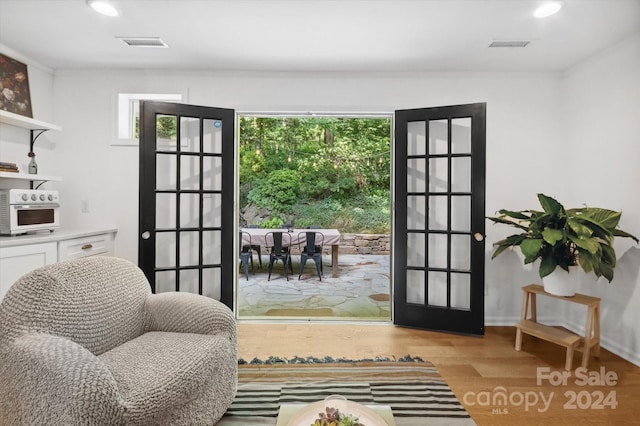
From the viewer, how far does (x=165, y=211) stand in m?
3.02

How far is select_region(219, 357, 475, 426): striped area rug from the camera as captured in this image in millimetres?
1825

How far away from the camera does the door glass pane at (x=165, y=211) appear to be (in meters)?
3.00

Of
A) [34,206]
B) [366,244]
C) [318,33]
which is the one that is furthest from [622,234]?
[366,244]

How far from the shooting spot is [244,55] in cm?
292

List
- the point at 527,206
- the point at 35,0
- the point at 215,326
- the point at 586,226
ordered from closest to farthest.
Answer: the point at 215,326
the point at 35,0
the point at 586,226
the point at 527,206

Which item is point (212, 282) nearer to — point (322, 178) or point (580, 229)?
point (580, 229)

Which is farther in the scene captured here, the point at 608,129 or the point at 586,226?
the point at 608,129

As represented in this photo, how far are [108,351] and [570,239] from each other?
9.77ft

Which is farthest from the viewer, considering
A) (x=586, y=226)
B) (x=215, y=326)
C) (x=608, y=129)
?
(x=608, y=129)

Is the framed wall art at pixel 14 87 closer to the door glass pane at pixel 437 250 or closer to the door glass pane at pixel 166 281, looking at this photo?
the door glass pane at pixel 166 281

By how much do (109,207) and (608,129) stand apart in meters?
4.68

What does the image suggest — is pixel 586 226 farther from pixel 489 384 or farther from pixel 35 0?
pixel 35 0

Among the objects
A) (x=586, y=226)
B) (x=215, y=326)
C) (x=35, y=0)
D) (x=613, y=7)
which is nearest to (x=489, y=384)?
(x=586, y=226)

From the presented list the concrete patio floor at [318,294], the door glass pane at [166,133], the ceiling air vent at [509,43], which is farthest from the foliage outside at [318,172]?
the ceiling air vent at [509,43]
